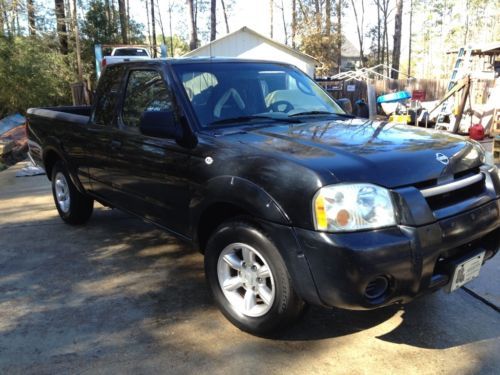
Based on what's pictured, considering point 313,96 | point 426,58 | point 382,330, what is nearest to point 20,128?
point 313,96

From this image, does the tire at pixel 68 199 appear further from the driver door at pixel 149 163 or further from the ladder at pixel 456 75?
the ladder at pixel 456 75

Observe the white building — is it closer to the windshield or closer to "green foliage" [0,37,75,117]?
"green foliage" [0,37,75,117]

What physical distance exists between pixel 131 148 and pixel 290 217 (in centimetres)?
188

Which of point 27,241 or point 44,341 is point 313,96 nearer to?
point 44,341

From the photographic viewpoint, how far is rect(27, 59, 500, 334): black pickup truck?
99.3 inches

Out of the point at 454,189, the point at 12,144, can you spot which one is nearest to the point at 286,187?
the point at 454,189

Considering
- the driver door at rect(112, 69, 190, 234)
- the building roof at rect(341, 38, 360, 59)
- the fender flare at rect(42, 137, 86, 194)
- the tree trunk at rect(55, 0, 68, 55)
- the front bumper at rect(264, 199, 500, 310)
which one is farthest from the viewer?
the building roof at rect(341, 38, 360, 59)

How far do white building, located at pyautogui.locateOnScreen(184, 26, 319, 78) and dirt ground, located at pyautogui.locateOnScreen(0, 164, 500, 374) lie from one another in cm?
2382

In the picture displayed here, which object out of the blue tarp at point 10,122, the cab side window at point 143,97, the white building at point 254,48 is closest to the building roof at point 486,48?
the cab side window at point 143,97

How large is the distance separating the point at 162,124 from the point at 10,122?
13.7m

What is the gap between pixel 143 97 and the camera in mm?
4090

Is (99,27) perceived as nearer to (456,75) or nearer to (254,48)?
(254,48)

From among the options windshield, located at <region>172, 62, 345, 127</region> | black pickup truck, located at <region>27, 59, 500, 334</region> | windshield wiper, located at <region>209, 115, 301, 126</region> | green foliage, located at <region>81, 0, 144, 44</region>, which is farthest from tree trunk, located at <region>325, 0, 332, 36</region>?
windshield wiper, located at <region>209, 115, 301, 126</region>

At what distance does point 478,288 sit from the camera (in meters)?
3.88
